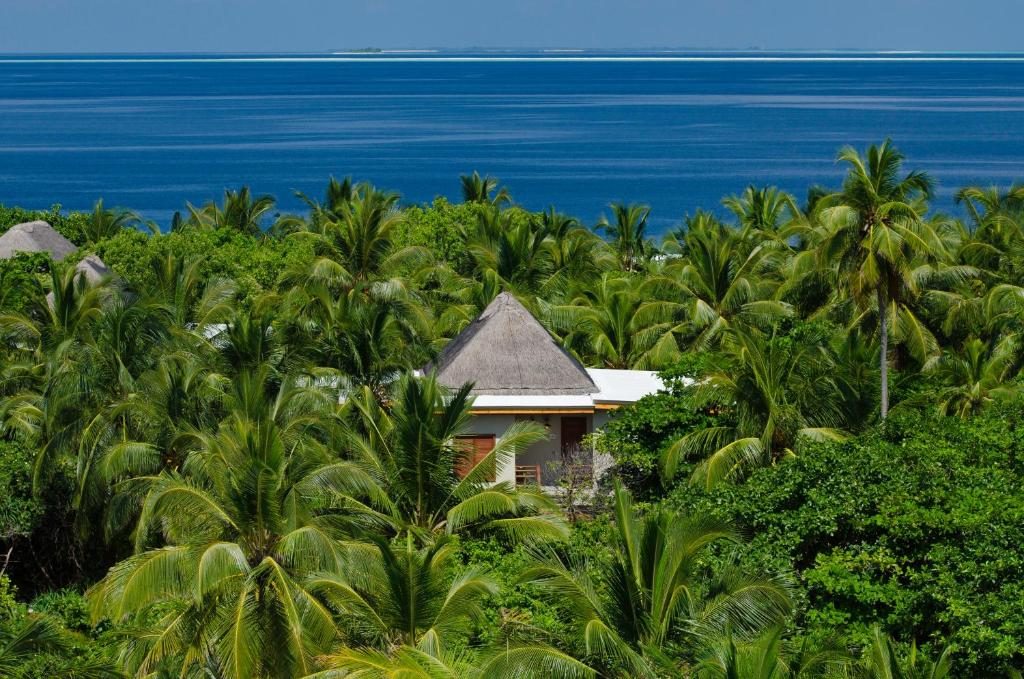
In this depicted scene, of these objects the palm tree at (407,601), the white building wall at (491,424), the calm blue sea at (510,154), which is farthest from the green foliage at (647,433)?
the calm blue sea at (510,154)

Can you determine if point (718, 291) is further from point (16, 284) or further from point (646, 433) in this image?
point (16, 284)

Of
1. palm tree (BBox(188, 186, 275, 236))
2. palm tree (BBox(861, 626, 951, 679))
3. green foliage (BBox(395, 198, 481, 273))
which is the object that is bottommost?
palm tree (BBox(861, 626, 951, 679))

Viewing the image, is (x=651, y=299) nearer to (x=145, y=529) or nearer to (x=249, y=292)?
(x=249, y=292)

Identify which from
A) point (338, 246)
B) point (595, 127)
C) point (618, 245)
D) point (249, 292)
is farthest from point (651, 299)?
point (595, 127)

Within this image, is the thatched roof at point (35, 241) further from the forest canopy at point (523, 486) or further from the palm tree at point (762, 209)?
the palm tree at point (762, 209)

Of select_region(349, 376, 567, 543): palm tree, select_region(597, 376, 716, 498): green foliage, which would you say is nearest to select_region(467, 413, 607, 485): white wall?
select_region(597, 376, 716, 498): green foliage

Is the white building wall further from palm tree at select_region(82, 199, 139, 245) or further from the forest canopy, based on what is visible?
palm tree at select_region(82, 199, 139, 245)

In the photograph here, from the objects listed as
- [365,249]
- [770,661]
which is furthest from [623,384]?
[770,661]
